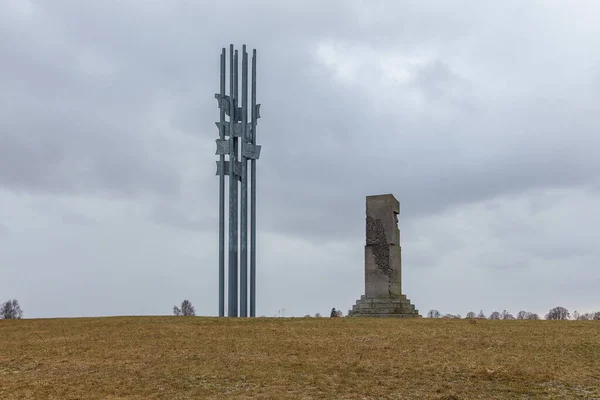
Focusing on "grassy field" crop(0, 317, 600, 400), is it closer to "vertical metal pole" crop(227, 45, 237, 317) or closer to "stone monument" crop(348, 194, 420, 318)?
"stone monument" crop(348, 194, 420, 318)

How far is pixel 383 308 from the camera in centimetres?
2219

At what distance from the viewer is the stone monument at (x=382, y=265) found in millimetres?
22375

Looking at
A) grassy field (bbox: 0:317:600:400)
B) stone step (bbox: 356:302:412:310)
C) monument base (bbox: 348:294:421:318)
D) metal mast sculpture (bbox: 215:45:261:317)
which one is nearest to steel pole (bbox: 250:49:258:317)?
metal mast sculpture (bbox: 215:45:261:317)

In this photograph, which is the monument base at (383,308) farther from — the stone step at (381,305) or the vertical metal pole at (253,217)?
the vertical metal pole at (253,217)

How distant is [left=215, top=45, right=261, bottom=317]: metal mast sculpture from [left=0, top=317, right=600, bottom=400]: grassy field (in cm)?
712

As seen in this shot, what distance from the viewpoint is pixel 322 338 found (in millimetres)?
14508

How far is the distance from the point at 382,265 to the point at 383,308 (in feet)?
5.35

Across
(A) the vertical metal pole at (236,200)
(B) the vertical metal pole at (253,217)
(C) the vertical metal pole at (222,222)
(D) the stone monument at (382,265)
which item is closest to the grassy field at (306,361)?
(D) the stone monument at (382,265)

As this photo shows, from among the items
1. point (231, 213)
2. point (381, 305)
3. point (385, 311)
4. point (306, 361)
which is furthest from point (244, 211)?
point (306, 361)

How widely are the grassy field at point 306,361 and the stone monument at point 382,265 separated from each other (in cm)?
499

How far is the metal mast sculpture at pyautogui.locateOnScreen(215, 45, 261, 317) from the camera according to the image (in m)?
24.4

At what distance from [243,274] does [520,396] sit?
15.9 meters

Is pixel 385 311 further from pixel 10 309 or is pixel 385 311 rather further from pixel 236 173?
pixel 10 309

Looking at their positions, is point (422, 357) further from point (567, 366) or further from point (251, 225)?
point (251, 225)
